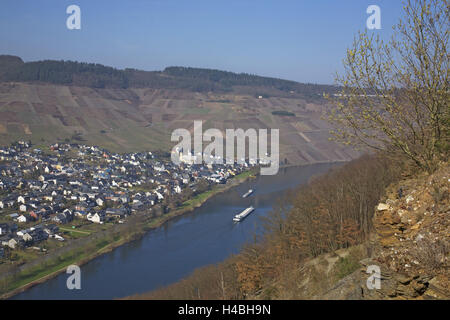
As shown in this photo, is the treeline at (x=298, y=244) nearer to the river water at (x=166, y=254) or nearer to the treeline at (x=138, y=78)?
the river water at (x=166, y=254)

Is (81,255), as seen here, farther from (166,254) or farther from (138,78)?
(138,78)

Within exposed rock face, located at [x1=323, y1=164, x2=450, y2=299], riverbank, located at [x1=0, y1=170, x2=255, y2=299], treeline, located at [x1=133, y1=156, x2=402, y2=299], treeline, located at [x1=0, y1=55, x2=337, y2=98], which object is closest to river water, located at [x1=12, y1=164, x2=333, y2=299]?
riverbank, located at [x1=0, y1=170, x2=255, y2=299]

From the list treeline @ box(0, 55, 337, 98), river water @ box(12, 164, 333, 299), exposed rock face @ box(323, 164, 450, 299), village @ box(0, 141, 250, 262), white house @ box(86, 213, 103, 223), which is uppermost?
treeline @ box(0, 55, 337, 98)

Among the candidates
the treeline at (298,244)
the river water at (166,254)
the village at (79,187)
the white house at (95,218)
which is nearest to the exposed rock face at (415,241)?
the treeline at (298,244)

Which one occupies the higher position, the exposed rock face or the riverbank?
the exposed rock face

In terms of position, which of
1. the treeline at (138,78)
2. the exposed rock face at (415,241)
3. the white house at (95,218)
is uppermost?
the treeline at (138,78)

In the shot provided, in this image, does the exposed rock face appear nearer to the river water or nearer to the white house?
the river water

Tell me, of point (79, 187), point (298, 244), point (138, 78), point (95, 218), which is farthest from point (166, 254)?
point (138, 78)
